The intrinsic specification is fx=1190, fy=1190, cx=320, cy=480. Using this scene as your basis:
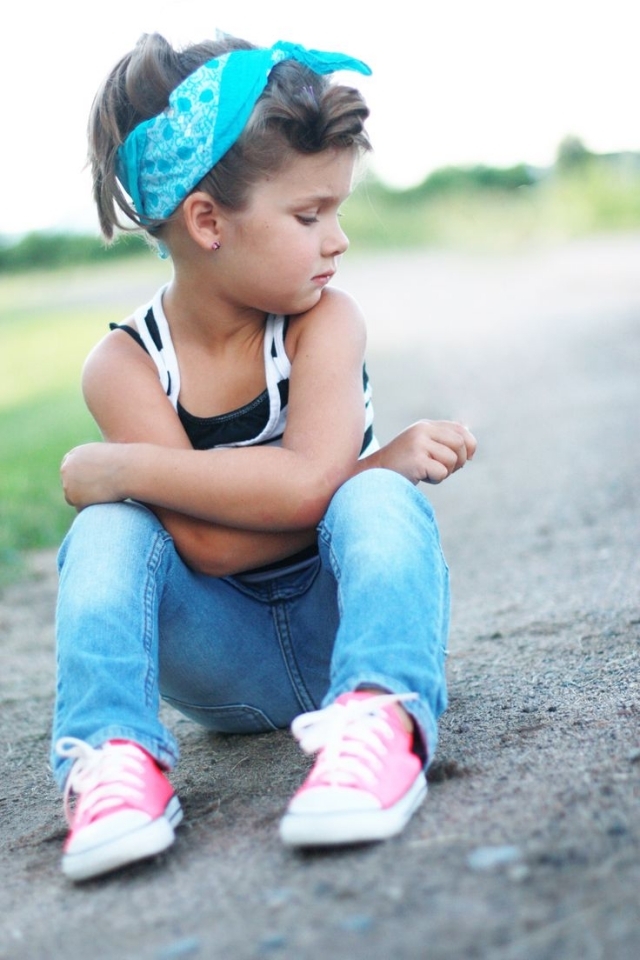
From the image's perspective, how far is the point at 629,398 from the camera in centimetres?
630

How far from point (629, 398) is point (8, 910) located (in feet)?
17.3

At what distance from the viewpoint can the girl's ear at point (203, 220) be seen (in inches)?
82.3

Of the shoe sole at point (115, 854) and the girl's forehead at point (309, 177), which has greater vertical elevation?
the girl's forehead at point (309, 177)

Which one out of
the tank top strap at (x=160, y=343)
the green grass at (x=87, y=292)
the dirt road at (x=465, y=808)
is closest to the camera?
the dirt road at (x=465, y=808)

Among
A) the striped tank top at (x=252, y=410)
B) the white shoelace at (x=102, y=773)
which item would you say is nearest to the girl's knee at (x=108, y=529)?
the striped tank top at (x=252, y=410)

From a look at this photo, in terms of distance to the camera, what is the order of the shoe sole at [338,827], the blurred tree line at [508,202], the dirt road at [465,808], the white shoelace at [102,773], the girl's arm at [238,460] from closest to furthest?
the dirt road at [465,808]
the shoe sole at [338,827]
the white shoelace at [102,773]
the girl's arm at [238,460]
the blurred tree line at [508,202]

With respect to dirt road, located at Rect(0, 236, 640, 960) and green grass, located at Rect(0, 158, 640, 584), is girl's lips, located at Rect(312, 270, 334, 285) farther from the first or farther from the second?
dirt road, located at Rect(0, 236, 640, 960)

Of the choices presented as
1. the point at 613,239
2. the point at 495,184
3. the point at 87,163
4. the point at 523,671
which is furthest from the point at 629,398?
the point at 495,184

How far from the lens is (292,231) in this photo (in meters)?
2.04

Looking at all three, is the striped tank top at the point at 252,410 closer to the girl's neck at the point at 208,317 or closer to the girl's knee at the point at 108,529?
the girl's neck at the point at 208,317

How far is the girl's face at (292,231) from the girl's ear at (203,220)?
2 centimetres

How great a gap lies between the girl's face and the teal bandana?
11cm

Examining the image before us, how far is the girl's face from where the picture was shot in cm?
204

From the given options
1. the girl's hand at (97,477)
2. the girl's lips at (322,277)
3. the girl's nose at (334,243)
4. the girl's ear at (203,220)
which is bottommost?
the girl's hand at (97,477)
